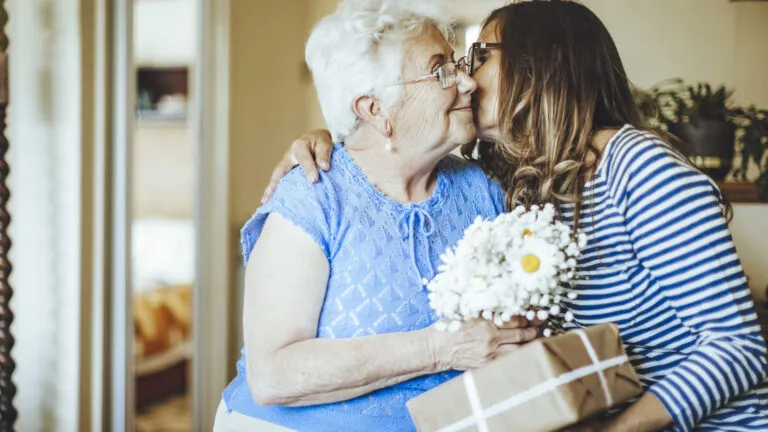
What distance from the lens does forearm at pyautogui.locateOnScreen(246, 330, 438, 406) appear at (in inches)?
52.0

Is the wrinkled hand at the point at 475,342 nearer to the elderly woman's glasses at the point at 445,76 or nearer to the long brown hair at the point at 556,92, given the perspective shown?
the long brown hair at the point at 556,92

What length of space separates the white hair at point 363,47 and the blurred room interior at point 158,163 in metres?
1.17

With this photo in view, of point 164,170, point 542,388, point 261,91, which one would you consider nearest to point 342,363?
point 542,388

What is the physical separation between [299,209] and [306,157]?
0.59ft

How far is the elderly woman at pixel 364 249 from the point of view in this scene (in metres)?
1.33

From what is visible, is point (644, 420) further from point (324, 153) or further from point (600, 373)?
point (324, 153)

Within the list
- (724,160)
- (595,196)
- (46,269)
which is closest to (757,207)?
(724,160)

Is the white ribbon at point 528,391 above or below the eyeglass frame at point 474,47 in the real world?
below

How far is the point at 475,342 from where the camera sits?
4.33 ft

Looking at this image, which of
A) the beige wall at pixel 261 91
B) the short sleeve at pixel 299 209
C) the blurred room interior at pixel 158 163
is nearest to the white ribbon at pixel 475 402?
the short sleeve at pixel 299 209

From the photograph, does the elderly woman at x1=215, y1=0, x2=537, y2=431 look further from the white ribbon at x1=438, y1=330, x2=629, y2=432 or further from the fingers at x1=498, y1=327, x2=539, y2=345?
the white ribbon at x1=438, y1=330, x2=629, y2=432

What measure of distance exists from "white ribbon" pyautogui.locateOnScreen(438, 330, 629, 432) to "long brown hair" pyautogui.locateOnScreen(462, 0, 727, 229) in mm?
418

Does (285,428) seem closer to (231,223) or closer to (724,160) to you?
(724,160)

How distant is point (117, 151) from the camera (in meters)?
2.49
